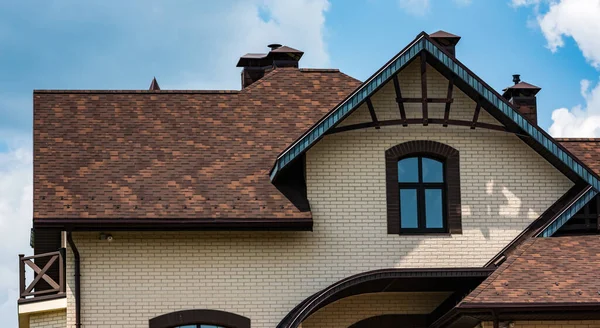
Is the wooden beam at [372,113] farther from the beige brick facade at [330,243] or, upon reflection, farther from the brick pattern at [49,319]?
the brick pattern at [49,319]

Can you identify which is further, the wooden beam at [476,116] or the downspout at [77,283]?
the wooden beam at [476,116]

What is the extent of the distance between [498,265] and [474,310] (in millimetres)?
2816

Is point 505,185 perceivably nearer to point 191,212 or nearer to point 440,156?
point 440,156

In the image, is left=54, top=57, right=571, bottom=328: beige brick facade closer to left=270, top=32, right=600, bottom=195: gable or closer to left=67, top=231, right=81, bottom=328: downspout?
left=67, top=231, right=81, bottom=328: downspout

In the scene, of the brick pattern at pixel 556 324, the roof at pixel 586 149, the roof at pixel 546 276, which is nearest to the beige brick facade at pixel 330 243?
the roof at pixel 546 276

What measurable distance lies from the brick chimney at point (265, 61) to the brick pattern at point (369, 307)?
267 inches

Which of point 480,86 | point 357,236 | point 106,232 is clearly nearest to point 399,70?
point 480,86

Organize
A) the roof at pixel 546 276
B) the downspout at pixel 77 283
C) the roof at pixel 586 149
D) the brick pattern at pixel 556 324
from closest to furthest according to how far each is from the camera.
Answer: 1. the roof at pixel 546 276
2. the brick pattern at pixel 556 324
3. the downspout at pixel 77 283
4. the roof at pixel 586 149

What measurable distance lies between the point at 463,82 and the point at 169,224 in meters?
6.37

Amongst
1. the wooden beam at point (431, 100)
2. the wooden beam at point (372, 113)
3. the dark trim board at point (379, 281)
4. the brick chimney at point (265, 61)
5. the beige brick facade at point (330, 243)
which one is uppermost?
the brick chimney at point (265, 61)

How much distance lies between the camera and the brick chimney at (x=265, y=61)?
3031cm

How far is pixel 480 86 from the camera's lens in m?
25.3

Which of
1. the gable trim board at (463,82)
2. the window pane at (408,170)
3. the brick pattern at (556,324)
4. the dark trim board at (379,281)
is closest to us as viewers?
the brick pattern at (556,324)

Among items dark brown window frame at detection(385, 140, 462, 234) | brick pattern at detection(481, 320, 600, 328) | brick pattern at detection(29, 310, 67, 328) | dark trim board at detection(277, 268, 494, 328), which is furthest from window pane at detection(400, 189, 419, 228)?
brick pattern at detection(29, 310, 67, 328)
